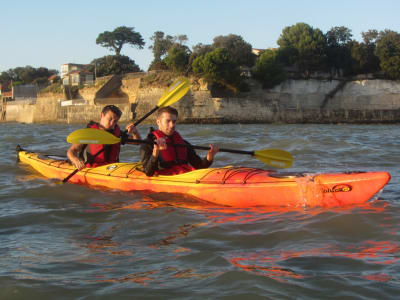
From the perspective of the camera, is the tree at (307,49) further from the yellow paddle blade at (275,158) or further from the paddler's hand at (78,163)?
the paddler's hand at (78,163)

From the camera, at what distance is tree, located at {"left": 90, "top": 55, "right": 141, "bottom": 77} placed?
38906 mm

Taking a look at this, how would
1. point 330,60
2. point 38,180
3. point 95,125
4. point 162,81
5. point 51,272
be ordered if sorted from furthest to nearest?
point 330,60 → point 162,81 → point 38,180 → point 95,125 → point 51,272

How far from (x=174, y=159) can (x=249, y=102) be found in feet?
84.8

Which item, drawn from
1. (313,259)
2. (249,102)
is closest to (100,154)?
(313,259)

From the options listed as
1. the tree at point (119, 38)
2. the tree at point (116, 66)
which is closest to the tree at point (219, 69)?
the tree at point (116, 66)

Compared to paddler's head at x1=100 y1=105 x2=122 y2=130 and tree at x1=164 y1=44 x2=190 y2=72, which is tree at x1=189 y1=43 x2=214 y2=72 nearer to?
tree at x1=164 y1=44 x2=190 y2=72

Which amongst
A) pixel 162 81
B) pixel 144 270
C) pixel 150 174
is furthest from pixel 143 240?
pixel 162 81

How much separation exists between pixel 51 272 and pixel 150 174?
2.23m

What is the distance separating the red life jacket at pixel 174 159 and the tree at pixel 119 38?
46530mm

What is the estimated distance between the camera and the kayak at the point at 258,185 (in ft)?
12.2

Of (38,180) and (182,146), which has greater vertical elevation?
(182,146)

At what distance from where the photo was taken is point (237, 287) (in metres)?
2.17

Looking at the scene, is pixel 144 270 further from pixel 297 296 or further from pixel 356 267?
pixel 356 267

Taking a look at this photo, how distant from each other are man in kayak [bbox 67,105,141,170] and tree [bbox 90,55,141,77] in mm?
34534
